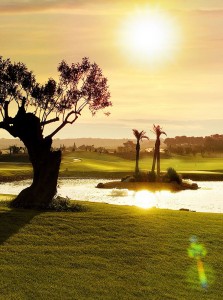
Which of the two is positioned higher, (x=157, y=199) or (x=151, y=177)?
(x=151, y=177)

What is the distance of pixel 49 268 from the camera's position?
16547mm

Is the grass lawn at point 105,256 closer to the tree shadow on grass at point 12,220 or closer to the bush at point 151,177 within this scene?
the tree shadow on grass at point 12,220

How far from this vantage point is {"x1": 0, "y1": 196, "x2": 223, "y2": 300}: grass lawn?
15023mm

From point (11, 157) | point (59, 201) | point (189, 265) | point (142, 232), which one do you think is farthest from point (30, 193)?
point (11, 157)

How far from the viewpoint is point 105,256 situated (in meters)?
18.2

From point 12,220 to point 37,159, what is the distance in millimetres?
6810

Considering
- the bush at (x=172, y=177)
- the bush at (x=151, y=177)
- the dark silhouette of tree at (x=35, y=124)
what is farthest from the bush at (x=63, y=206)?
the bush at (x=151, y=177)

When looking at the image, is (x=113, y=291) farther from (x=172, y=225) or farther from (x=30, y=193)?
(x=30, y=193)

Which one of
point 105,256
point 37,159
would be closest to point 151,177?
point 37,159

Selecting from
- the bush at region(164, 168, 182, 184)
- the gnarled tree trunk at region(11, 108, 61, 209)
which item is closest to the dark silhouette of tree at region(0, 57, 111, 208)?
the gnarled tree trunk at region(11, 108, 61, 209)

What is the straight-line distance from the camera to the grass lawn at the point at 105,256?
1502 cm

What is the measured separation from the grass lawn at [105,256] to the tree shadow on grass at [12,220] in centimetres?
4

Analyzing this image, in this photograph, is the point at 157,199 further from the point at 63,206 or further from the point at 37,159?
the point at 63,206

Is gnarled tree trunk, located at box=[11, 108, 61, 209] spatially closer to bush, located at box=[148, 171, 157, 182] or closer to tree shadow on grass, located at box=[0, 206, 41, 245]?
tree shadow on grass, located at box=[0, 206, 41, 245]
